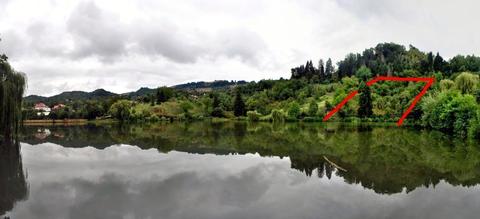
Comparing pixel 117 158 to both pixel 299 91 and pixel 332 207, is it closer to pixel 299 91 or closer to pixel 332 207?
pixel 332 207

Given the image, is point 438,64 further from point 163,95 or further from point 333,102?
point 163,95

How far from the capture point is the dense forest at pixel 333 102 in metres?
45.8

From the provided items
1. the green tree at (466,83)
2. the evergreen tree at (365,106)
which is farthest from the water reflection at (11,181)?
the evergreen tree at (365,106)

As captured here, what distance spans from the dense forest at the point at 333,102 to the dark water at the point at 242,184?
63.3ft

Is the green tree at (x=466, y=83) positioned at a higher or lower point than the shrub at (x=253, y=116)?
higher

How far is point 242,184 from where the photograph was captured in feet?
48.2

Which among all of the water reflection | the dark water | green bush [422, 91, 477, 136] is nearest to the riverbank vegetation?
the dark water

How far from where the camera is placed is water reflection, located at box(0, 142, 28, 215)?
11.7 m

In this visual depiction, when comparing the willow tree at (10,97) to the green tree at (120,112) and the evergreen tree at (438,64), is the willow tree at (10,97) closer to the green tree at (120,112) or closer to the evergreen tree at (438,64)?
the green tree at (120,112)

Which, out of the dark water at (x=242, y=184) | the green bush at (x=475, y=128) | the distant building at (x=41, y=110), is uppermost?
the distant building at (x=41, y=110)

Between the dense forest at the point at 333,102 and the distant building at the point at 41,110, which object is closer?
the dense forest at the point at 333,102

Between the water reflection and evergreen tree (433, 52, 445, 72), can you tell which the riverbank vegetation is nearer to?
the water reflection

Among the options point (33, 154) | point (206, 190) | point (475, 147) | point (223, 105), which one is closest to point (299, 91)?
point (223, 105)

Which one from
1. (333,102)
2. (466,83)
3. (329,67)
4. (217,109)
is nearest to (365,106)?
(333,102)
